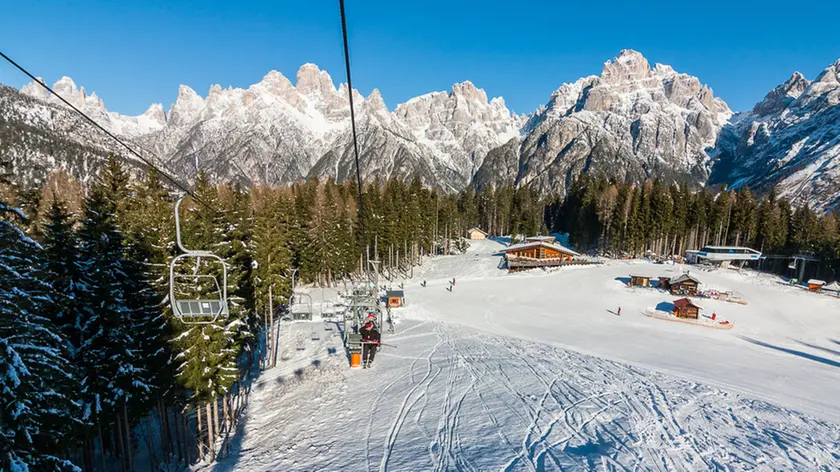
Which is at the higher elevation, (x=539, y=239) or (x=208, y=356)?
(x=539, y=239)

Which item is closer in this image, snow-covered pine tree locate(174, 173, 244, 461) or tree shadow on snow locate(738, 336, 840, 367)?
snow-covered pine tree locate(174, 173, 244, 461)

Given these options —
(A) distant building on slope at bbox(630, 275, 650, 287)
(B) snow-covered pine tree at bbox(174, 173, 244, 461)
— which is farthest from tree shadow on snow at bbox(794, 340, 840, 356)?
(B) snow-covered pine tree at bbox(174, 173, 244, 461)

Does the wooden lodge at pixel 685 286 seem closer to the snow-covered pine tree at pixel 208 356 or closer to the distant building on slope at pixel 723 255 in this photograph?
the distant building on slope at pixel 723 255

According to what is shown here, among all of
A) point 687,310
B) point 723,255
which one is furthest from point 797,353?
point 723,255

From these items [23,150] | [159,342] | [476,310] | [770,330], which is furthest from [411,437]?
[23,150]

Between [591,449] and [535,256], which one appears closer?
[591,449]

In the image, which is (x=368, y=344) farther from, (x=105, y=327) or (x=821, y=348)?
(x=821, y=348)

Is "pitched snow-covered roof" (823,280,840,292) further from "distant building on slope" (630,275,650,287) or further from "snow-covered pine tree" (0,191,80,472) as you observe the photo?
"snow-covered pine tree" (0,191,80,472)
